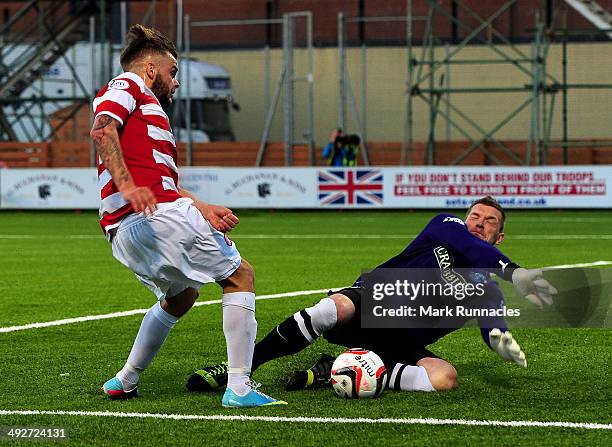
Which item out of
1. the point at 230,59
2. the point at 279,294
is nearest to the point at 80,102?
the point at 230,59

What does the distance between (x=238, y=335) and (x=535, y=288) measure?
4.91ft

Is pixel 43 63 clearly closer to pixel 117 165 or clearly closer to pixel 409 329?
pixel 409 329

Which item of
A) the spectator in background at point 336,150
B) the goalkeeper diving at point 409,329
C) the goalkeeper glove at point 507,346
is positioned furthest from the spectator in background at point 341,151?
the goalkeeper glove at point 507,346

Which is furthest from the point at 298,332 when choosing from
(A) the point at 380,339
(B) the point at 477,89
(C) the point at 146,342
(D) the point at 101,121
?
(B) the point at 477,89

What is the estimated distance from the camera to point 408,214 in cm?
2538

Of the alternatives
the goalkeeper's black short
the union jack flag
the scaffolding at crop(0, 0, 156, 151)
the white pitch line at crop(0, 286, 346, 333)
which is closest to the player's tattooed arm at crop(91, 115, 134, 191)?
the goalkeeper's black short

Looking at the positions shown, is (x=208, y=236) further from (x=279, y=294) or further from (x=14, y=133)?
(x=14, y=133)

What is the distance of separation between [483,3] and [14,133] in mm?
13981

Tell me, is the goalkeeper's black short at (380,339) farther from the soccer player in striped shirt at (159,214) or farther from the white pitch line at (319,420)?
the white pitch line at (319,420)

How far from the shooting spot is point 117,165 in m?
5.93

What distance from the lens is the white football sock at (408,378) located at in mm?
6699

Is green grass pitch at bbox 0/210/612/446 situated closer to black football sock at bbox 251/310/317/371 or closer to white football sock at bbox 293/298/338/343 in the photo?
black football sock at bbox 251/310/317/371

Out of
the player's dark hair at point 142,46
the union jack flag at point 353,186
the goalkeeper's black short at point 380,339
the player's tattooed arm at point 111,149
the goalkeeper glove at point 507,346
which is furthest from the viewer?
the union jack flag at point 353,186

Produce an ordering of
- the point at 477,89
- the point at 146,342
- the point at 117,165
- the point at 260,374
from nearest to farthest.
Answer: the point at 117,165, the point at 146,342, the point at 260,374, the point at 477,89
